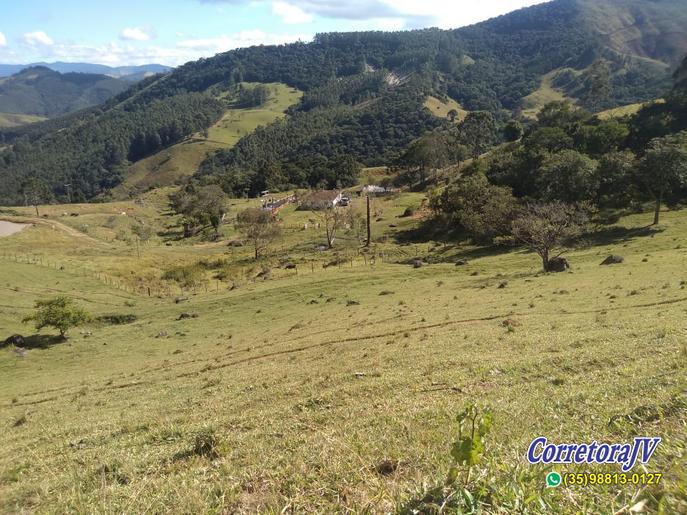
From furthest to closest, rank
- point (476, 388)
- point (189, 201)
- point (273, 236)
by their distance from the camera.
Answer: point (189, 201)
point (273, 236)
point (476, 388)

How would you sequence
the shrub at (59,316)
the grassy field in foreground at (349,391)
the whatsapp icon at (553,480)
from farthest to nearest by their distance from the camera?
the shrub at (59,316) → the grassy field in foreground at (349,391) → the whatsapp icon at (553,480)

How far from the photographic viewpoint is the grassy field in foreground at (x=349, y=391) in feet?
19.0

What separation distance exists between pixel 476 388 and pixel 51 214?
126872mm

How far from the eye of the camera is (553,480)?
4.13 meters

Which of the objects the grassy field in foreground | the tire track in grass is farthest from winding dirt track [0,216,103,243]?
the tire track in grass

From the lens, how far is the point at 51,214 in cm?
11275

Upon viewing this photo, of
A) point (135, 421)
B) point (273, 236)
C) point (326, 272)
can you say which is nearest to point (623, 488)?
point (135, 421)

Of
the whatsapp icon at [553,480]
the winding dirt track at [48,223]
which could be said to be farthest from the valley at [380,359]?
the winding dirt track at [48,223]

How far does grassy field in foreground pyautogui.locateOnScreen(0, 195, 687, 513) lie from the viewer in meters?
5.79

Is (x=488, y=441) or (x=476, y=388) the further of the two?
(x=476, y=388)

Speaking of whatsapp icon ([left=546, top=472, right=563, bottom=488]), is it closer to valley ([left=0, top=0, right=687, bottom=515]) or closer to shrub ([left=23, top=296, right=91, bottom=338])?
valley ([left=0, top=0, right=687, bottom=515])

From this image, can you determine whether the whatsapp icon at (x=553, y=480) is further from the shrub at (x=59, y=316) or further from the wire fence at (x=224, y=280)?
the wire fence at (x=224, y=280)

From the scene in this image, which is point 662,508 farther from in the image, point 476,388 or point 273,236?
point 273,236

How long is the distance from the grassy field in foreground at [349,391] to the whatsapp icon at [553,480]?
143mm
